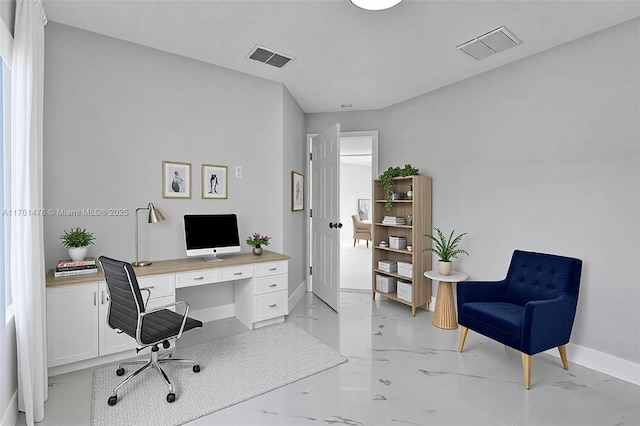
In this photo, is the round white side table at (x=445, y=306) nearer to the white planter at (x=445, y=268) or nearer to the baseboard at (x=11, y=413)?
the white planter at (x=445, y=268)

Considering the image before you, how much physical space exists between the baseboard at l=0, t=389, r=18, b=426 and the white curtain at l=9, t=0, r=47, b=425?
0.11 feet

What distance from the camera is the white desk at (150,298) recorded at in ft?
7.78

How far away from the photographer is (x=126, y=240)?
2.98m

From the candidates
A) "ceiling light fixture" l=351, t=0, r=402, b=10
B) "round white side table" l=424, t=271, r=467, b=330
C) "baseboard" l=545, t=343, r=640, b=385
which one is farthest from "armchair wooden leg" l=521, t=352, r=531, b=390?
"ceiling light fixture" l=351, t=0, r=402, b=10

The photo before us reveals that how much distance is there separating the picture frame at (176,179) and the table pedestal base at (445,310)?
2.82 m

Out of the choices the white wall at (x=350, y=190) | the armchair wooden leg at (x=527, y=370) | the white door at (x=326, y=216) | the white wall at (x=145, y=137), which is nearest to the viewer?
the armchair wooden leg at (x=527, y=370)

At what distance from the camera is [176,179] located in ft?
10.7

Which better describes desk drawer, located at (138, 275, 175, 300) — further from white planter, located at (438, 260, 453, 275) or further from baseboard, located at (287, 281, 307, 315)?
white planter, located at (438, 260, 453, 275)

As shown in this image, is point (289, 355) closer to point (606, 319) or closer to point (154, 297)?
point (154, 297)

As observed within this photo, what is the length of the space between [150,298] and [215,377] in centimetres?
84

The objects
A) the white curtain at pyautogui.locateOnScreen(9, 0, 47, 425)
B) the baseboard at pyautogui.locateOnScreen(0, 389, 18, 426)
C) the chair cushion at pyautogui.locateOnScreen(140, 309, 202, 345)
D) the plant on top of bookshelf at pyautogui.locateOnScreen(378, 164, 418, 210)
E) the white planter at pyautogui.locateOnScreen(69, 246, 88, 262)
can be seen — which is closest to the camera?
the baseboard at pyautogui.locateOnScreen(0, 389, 18, 426)

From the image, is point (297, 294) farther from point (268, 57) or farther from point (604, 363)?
point (604, 363)

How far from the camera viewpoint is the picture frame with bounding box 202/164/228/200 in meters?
3.43

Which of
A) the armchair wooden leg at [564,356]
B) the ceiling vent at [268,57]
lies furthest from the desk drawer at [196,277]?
the armchair wooden leg at [564,356]
